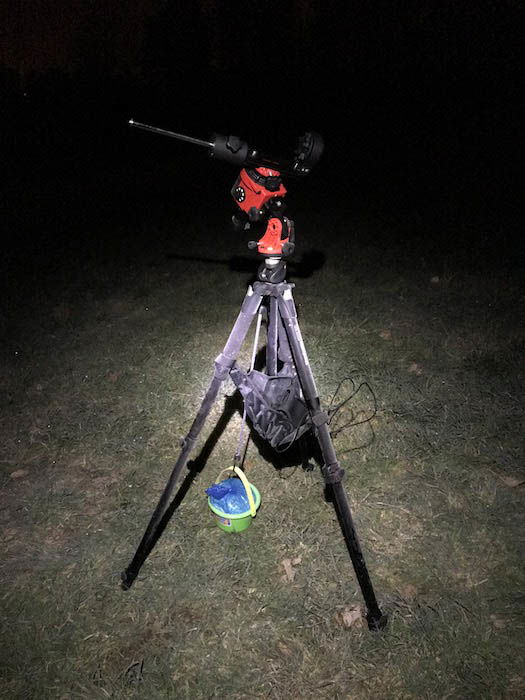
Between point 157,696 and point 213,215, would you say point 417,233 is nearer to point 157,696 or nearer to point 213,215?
point 213,215

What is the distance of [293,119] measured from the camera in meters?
23.3

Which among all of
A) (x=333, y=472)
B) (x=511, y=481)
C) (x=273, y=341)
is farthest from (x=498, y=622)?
(x=273, y=341)

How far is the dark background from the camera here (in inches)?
431

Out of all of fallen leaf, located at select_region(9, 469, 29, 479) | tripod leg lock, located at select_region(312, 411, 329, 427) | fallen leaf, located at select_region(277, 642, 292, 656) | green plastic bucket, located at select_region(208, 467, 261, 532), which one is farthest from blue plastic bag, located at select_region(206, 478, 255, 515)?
fallen leaf, located at select_region(9, 469, 29, 479)

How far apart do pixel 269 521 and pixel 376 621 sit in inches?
41.2

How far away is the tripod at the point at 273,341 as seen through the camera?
256cm

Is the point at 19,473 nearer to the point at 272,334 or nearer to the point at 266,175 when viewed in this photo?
the point at 272,334

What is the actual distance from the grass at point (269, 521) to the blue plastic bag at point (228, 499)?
307 millimetres

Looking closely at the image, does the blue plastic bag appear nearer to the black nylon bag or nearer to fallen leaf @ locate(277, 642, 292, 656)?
the black nylon bag

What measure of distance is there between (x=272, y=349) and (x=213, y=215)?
9.14 m

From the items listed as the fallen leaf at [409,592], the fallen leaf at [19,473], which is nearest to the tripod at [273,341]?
the fallen leaf at [409,592]

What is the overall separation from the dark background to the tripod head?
10.3 inches

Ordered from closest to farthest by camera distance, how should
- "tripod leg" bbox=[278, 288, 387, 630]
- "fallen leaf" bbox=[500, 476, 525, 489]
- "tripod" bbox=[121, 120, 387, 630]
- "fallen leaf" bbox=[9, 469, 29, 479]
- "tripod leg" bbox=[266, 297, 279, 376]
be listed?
"tripod" bbox=[121, 120, 387, 630], "tripod leg" bbox=[278, 288, 387, 630], "tripod leg" bbox=[266, 297, 279, 376], "fallen leaf" bbox=[500, 476, 525, 489], "fallen leaf" bbox=[9, 469, 29, 479]

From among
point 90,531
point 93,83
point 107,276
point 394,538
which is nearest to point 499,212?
point 107,276
